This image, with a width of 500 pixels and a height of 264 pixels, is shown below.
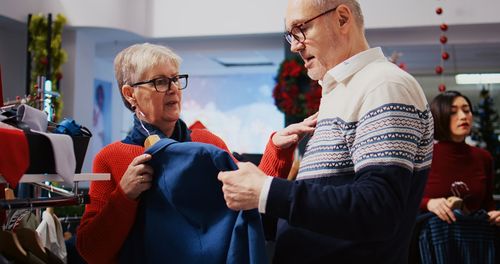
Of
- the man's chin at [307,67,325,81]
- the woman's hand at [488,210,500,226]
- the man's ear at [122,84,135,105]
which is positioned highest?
the man's chin at [307,67,325,81]

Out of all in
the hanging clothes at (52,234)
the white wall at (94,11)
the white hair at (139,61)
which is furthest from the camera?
the white wall at (94,11)

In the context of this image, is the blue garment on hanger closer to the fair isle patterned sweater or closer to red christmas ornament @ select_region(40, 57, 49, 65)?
the fair isle patterned sweater

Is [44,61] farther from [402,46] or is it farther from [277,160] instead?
[277,160]

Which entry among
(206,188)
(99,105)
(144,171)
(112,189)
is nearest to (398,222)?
(206,188)

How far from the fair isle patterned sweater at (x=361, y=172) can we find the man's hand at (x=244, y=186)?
47 millimetres

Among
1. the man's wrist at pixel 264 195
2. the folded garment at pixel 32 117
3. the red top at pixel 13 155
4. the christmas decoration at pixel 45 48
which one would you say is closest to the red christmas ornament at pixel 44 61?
the christmas decoration at pixel 45 48

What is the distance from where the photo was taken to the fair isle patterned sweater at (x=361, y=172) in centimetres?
113

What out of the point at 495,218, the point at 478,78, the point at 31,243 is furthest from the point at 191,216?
the point at 478,78

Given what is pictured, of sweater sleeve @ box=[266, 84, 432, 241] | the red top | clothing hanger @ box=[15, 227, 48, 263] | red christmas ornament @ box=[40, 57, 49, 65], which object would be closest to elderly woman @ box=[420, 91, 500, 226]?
sweater sleeve @ box=[266, 84, 432, 241]

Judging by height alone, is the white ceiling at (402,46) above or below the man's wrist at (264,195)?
above

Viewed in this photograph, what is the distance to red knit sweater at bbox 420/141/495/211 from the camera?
331cm

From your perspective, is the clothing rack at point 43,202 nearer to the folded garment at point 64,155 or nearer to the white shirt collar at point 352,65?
the folded garment at point 64,155

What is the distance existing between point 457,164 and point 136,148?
227cm

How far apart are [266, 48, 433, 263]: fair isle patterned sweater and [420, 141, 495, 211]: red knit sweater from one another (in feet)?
6.95
